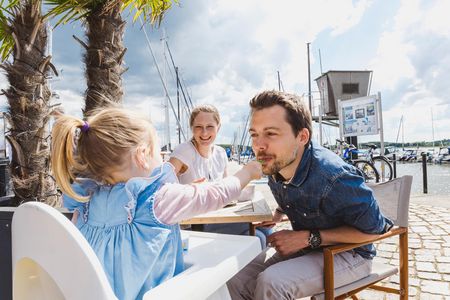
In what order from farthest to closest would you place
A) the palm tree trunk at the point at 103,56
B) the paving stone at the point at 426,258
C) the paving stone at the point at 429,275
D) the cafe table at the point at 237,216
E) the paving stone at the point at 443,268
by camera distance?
the palm tree trunk at the point at 103,56 → the paving stone at the point at 426,258 → the paving stone at the point at 443,268 → the paving stone at the point at 429,275 → the cafe table at the point at 237,216

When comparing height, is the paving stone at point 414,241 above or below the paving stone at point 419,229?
below

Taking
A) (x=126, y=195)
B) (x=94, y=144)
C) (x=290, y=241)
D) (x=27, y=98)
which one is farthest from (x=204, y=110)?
(x=126, y=195)

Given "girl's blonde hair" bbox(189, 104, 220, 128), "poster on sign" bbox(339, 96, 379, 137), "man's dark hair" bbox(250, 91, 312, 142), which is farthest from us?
"poster on sign" bbox(339, 96, 379, 137)

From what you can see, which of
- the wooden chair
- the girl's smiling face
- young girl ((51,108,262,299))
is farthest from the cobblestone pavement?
young girl ((51,108,262,299))

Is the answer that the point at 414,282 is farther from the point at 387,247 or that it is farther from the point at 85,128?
the point at 85,128

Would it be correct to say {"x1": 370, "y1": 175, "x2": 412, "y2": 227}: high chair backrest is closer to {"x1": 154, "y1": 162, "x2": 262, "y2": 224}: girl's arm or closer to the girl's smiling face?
{"x1": 154, "y1": 162, "x2": 262, "y2": 224}: girl's arm

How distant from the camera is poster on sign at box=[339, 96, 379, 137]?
1047 cm

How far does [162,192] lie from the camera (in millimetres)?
1260

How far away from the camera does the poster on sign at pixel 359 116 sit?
10470 mm

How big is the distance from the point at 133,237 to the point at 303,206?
3.43 feet

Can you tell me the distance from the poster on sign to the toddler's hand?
31.5ft

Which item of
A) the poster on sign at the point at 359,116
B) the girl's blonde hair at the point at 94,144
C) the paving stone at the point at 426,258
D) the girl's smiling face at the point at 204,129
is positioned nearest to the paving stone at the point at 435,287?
the paving stone at the point at 426,258

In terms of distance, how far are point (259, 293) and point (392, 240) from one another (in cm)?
379

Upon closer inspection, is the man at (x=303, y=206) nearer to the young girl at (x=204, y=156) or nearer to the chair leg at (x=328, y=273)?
the chair leg at (x=328, y=273)
